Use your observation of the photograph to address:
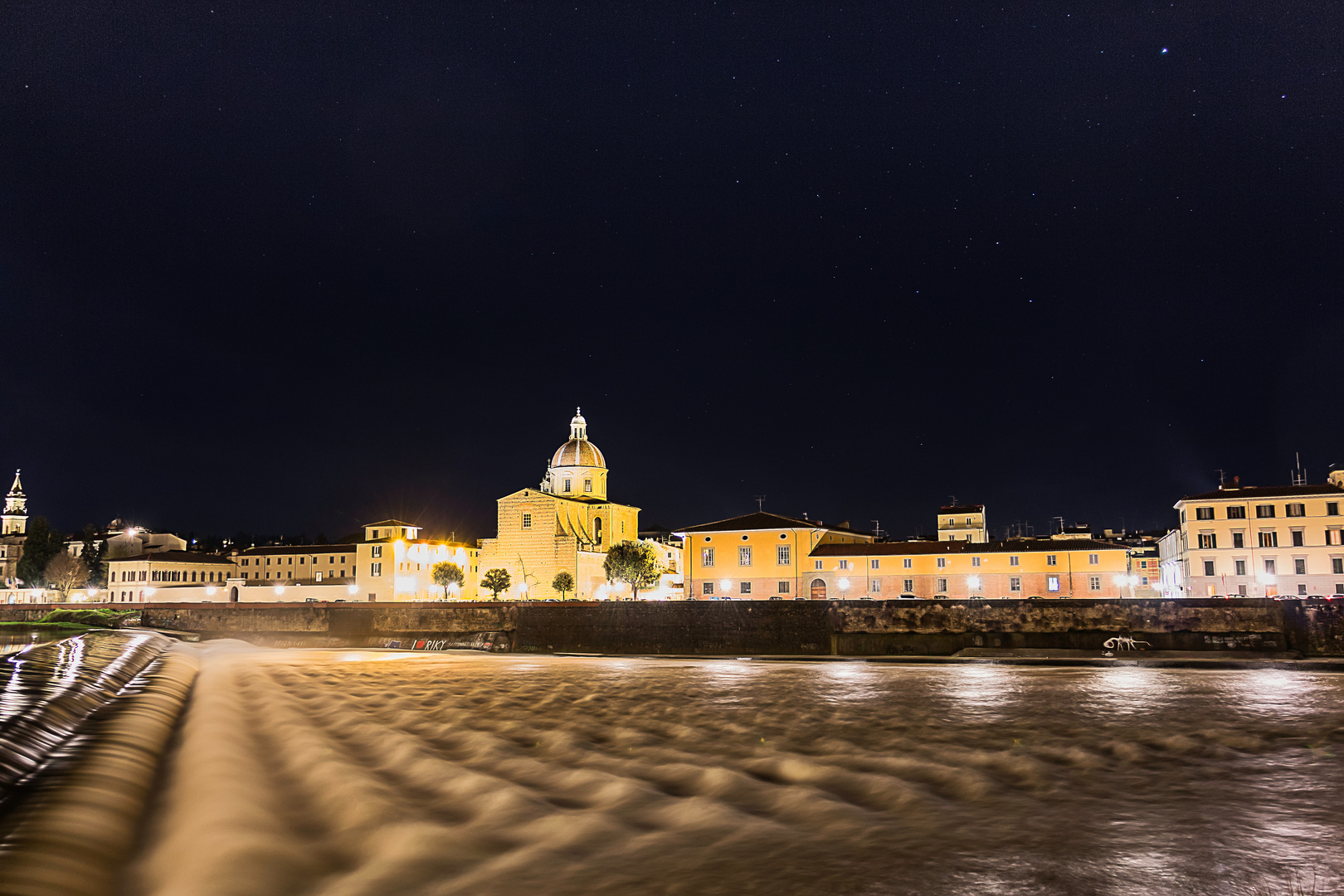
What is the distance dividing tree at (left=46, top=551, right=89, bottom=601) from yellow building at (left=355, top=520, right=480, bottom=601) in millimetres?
25514

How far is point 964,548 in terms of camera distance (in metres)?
52.9

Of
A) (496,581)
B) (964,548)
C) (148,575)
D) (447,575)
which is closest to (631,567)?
(496,581)

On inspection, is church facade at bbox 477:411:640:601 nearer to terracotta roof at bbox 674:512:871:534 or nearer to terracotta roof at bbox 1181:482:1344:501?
terracotta roof at bbox 674:512:871:534

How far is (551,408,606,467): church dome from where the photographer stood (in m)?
82.4

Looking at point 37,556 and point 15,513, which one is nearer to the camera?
point 37,556

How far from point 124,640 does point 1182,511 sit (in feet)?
166

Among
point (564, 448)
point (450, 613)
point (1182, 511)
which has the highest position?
point (564, 448)

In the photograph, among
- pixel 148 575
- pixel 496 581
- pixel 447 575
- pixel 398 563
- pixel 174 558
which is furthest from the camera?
pixel 174 558

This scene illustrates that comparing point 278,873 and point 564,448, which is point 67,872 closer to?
point 278,873

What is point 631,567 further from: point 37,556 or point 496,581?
point 37,556

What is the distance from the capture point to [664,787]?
7578 millimetres

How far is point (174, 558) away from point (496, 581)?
96.2ft

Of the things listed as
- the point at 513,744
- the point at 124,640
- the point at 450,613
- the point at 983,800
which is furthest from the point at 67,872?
the point at 450,613

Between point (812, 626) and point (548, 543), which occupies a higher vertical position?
point (548, 543)
